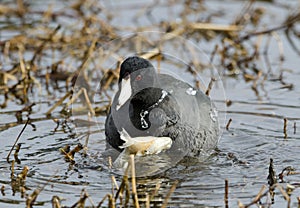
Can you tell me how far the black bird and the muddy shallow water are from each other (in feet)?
0.47

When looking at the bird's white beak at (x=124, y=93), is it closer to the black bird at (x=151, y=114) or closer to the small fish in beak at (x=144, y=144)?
the black bird at (x=151, y=114)

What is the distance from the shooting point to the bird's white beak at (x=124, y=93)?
179 inches

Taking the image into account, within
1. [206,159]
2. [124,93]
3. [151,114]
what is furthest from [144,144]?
[206,159]

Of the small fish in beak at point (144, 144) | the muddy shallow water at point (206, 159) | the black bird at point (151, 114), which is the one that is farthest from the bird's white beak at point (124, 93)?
the muddy shallow water at point (206, 159)

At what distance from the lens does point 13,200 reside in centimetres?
389

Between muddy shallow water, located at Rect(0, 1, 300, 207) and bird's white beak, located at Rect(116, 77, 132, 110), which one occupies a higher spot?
bird's white beak, located at Rect(116, 77, 132, 110)

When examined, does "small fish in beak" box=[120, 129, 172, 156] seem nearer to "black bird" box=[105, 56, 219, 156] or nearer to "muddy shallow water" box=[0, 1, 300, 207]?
"black bird" box=[105, 56, 219, 156]

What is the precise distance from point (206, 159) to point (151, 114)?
470mm

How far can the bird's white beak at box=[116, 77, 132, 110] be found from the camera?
4535 mm

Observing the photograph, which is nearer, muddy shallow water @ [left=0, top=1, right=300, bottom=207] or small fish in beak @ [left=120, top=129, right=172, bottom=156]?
muddy shallow water @ [left=0, top=1, right=300, bottom=207]

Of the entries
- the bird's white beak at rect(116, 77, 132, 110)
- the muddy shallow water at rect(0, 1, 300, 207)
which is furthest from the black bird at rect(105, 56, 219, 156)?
the muddy shallow water at rect(0, 1, 300, 207)

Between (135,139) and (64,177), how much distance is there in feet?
1.62

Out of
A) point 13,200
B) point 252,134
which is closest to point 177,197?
point 13,200

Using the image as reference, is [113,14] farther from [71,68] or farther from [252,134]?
[252,134]
